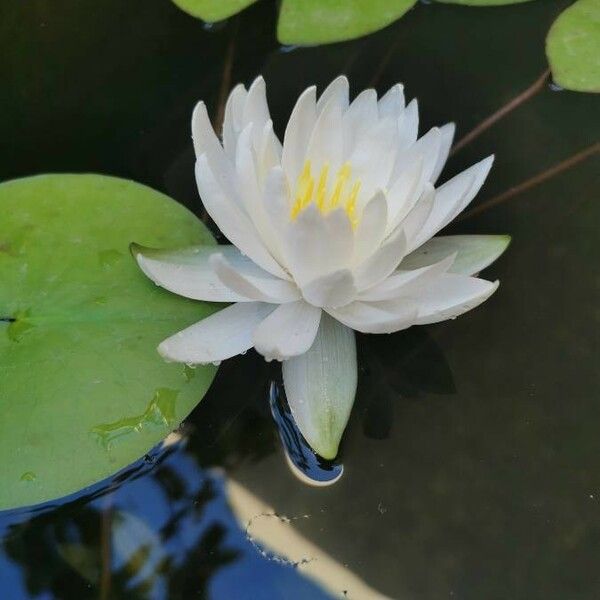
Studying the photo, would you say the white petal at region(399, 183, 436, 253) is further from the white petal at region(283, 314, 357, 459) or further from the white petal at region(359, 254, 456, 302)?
the white petal at region(283, 314, 357, 459)

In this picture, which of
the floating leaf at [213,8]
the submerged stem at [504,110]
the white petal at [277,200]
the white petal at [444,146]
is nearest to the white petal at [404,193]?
the white petal at [444,146]

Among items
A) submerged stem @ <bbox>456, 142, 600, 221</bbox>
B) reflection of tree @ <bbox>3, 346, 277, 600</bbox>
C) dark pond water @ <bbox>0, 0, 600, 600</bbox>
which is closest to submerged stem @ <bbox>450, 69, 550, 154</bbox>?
dark pond water @ <bbox>0, 0, 600, 600</bbox>

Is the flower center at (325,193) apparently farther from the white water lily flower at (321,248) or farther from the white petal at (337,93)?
the white petal at (337,93)

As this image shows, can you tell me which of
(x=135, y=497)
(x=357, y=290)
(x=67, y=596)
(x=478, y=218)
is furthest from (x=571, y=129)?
(x=67, y=596)

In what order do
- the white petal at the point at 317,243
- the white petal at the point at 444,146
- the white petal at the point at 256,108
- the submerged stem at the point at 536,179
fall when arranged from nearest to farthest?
the white petal at the point at 317,243, the white petal at the point at 256,108, the white petal at the point at 444,146, the submerged stem at the point at 536,179

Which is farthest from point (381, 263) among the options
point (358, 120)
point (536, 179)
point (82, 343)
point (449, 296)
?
point (536, 179)

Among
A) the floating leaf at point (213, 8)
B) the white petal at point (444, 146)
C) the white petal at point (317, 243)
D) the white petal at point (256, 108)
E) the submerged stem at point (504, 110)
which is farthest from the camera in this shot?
the floating leaf at point (213, 8)

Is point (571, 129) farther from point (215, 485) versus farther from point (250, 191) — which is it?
point (215, 485)

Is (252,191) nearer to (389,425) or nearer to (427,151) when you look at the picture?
(427,151)
